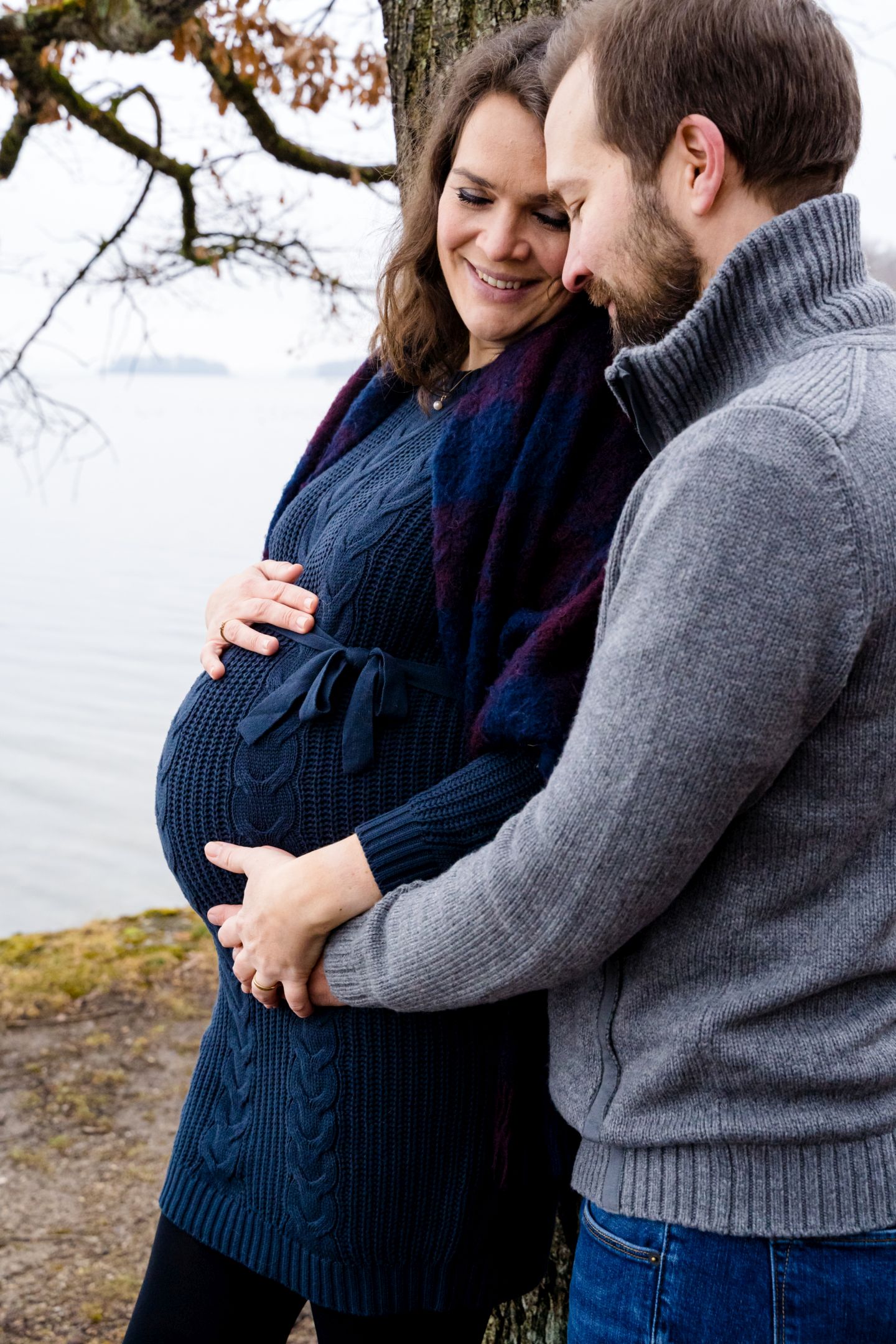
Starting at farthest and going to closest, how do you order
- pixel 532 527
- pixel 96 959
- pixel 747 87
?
pixel 96 959, pixel 532 527, pixel 747 87

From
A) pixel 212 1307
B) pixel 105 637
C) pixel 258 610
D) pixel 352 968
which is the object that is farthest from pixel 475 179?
pixel 105 637

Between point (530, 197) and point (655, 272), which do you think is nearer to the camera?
point (655, 272)

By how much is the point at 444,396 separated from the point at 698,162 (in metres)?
0.62

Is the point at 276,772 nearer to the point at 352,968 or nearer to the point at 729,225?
the point at 352,968

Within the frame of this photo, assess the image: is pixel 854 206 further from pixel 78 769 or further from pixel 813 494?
pixel 78 769

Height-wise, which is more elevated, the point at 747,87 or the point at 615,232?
the point at 747,87

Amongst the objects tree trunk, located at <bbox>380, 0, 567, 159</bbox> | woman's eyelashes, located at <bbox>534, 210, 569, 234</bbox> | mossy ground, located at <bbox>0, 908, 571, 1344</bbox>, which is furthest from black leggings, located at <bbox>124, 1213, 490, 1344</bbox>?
tree trunk, located at <bbox>380, 0, 567, 159</bbox>

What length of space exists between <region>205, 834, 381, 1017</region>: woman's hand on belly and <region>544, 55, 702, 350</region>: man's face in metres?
0.65

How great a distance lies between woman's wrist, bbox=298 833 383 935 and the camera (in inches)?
49.6

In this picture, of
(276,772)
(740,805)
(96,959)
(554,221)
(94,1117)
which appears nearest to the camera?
(740,805)

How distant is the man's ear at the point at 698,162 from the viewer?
1051mm

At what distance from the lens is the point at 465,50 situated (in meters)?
2.03

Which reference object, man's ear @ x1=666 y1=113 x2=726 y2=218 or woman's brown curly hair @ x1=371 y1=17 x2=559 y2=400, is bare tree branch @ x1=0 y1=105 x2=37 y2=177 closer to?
woman's brown curly hair @ x1=371 y1=17 x2=559 y2=400

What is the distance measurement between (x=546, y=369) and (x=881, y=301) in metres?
0.47
